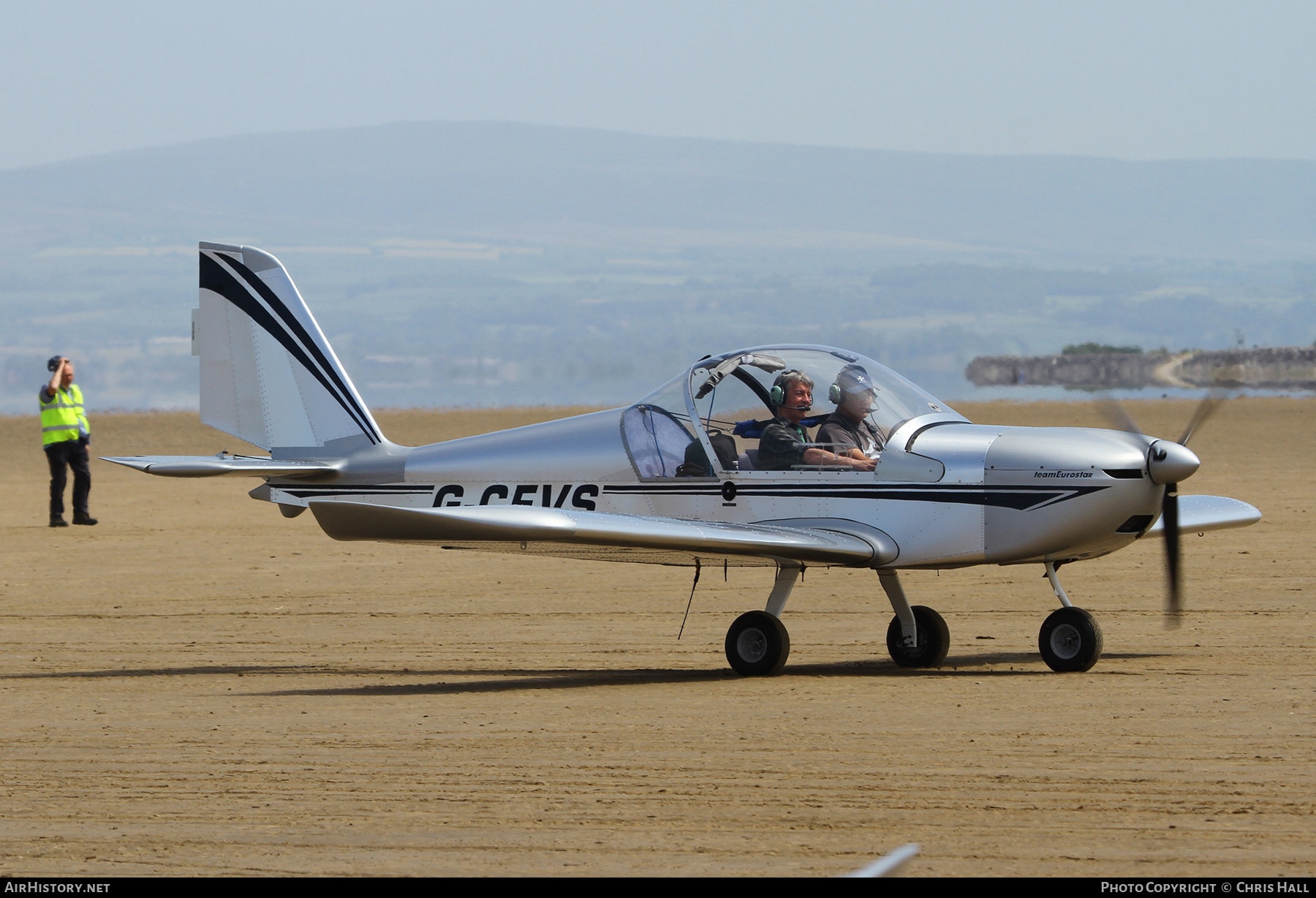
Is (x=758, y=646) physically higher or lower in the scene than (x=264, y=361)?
lower

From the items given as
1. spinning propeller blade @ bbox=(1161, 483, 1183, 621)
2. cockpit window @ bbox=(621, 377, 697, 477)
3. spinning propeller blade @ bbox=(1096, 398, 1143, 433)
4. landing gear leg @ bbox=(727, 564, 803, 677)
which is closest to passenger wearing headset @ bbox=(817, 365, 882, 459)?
landing gear leg @ bbox=(727, 564, 803, 677)

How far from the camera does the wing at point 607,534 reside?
1031 cm

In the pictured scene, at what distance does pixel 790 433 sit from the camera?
1145 cm

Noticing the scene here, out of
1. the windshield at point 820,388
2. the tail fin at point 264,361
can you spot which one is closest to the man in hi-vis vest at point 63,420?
the tail fin at point 264,361

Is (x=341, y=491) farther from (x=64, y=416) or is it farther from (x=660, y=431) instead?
(x=64, y=416)

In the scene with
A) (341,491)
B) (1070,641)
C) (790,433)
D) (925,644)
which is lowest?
(925,644)

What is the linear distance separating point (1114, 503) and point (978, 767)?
319 centimetres

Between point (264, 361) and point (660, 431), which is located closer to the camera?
point (660, 431)

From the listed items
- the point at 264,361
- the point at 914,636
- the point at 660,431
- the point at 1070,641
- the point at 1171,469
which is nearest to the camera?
the point at 1171,469

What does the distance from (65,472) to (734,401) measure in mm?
15246

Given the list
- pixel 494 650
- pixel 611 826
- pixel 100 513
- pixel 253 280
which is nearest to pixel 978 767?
pixel 611 826

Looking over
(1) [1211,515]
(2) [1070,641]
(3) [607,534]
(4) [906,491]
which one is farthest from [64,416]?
→ (2) [1070,641]

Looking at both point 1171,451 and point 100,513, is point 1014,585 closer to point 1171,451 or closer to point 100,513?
point 1171,451

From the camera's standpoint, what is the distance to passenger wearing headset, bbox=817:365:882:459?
11.3 m
